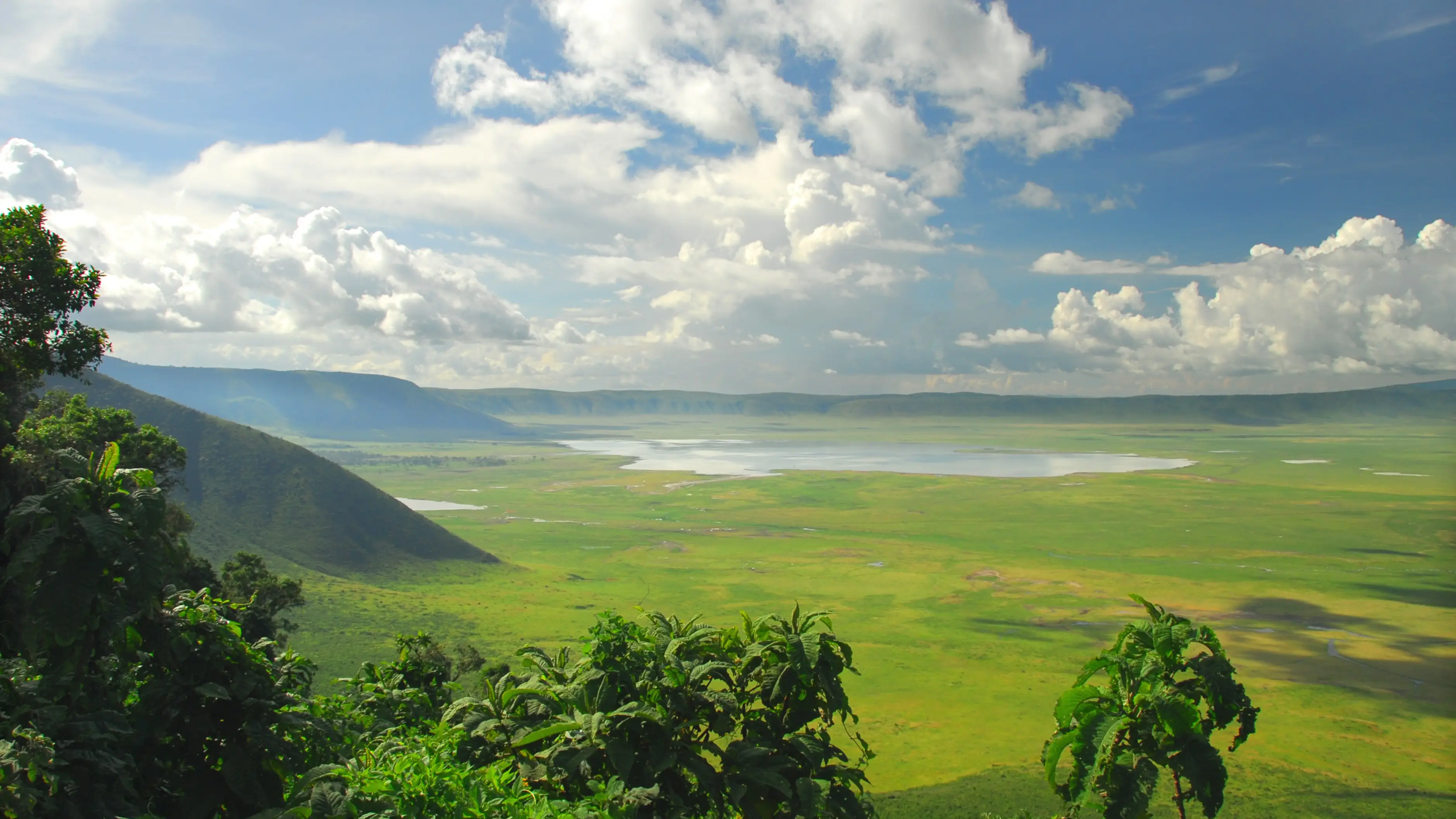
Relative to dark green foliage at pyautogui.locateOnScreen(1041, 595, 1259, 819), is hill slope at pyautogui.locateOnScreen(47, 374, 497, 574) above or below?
below

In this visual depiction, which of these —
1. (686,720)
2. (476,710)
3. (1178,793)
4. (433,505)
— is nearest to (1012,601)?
(1178,793)

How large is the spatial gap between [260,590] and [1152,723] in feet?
167

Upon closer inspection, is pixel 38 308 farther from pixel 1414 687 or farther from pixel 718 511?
pixel 718 511

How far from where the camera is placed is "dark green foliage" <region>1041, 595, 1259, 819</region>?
24.9 feet

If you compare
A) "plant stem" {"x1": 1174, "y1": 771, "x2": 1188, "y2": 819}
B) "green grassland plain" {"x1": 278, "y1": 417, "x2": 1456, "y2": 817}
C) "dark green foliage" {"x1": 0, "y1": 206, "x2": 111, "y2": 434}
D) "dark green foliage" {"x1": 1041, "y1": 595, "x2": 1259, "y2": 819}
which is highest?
"dark green foliage" {"x1": 0, "y1": 206, "x2": 111, "y2": 434}

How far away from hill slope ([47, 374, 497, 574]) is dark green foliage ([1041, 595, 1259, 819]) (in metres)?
94.5

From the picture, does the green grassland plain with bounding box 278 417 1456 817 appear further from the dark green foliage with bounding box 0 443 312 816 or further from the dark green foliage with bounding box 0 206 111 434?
the dark green foliage with bounding box 0 206 111 434

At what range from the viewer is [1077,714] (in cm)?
821

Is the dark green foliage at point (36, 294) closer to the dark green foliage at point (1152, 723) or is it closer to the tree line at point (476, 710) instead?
the tree line at point (476, 710)

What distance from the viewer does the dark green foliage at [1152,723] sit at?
7.59m

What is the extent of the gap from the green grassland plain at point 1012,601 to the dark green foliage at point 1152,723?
7.82 metres

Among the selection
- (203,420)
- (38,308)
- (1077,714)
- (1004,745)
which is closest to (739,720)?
(1077,714)

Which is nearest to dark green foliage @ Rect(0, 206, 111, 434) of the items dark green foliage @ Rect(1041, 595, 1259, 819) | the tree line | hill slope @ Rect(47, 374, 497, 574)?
the tree line

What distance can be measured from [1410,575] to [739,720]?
130921 mm
